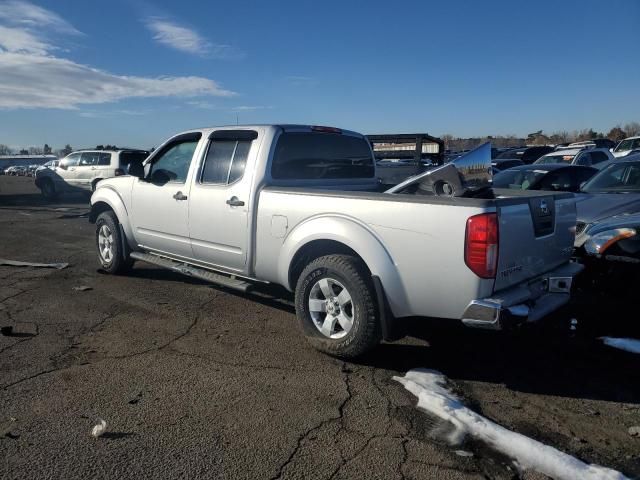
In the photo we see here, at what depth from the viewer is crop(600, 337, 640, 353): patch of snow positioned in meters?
4.37

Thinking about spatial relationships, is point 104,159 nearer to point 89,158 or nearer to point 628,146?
point 89,158

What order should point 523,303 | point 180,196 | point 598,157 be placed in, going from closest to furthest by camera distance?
1. point 523,303
2. point 180,196
3. point 598,157

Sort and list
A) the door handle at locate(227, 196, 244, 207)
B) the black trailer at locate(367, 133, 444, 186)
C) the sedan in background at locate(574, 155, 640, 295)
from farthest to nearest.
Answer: the black trailer at locate(367, 133, 444, 186)
the sedan in background at locate(574, 155, 640, 295)
the door handle at locate(227, 196, 244, 207)

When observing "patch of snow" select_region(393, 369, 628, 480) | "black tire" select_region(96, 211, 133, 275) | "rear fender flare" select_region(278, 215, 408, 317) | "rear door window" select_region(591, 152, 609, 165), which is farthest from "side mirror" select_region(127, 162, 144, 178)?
"rear door window" select_region(591, 152, 609, 165)

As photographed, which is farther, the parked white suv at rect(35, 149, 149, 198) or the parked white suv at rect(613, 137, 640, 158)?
the parked white suv at rect(613, 137, 640, 158)

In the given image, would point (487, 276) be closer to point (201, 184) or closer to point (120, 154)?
point (201, 184)

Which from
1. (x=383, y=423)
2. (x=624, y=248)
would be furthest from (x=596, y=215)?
(x=383, y=423)

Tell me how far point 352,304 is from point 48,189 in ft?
64.8

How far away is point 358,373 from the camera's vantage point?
392cm

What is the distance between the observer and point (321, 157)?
5.45 m

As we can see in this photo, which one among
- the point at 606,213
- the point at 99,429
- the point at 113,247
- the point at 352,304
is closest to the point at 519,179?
the point at 606,213

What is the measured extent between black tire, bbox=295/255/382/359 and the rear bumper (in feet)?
2.44

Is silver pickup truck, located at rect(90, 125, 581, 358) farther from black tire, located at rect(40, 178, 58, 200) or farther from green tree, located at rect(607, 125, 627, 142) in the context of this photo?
green tree, located at rect(607, 125, 627, 142)

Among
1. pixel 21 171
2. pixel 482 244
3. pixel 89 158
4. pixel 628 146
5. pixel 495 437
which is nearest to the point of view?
pixel 495 437
